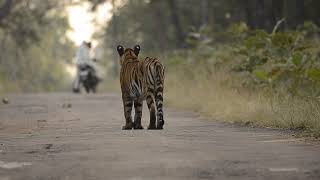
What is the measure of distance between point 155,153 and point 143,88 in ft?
13.6

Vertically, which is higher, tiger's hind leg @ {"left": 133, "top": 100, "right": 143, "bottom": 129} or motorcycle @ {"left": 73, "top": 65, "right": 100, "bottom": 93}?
motorcycle @ {"left": 73, "top": 65, "right": 100, "bottom": 93}

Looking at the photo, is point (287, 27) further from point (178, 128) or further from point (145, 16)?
point (145, 16)

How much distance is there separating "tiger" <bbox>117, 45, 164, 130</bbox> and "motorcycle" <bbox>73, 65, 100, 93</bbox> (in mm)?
21087

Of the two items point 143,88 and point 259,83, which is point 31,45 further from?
point 143,88

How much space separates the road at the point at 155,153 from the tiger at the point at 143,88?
0.36 metres

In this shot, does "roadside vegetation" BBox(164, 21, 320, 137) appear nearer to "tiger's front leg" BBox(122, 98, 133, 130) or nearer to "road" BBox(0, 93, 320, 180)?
"road" BBox(0, 93, 320, 180)

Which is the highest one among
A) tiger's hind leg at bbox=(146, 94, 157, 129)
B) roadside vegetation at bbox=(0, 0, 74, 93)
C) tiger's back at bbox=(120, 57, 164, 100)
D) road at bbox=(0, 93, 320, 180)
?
roadside vegetation at bbox=(0, 0, 74, 93)

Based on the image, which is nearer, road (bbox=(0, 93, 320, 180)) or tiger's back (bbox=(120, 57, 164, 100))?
road (bbox=(0, 93, 320, 180))

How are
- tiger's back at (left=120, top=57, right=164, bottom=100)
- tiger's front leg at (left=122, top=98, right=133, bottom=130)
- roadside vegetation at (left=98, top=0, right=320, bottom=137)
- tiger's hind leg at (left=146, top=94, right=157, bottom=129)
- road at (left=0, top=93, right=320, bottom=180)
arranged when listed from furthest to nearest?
roadside vegetation at (left=98, top=0, right=320, bottom=137)
tiger's front leg at (left=122, top=98, right=133, bottom=130)
tiger's back at (left=120, top=57, right=164, bottom=100)
tiger's hind leg at (left=146, top=94, right=157, bottom=129)
road at (left=0, top=93, right=320, bottom=180)

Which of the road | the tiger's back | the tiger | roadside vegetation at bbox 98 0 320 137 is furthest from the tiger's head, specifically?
roadside vegetation at bbox 98 0 320 137

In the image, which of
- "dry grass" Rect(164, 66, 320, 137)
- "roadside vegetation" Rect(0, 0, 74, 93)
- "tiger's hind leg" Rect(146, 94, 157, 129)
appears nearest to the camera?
"tiger's hind leg" Rect(146, 94, 157, 129)

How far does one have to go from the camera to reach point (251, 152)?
10258mm

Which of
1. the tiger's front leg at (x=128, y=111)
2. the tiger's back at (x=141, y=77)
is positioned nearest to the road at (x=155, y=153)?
the tiger's front leg at (x=128, y=111)

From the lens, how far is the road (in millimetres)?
8531
